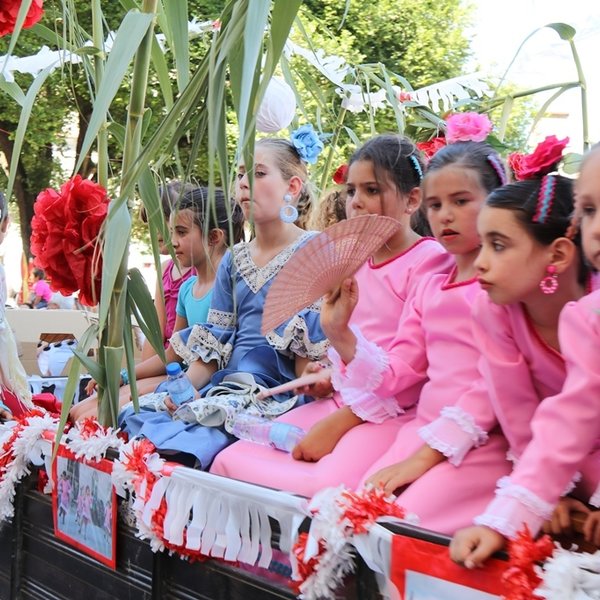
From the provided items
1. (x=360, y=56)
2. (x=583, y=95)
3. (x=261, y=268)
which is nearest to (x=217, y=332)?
(x=261, y=268)

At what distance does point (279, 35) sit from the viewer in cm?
143

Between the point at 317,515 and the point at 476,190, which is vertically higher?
the point at 476,190

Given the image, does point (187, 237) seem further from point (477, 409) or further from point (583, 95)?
point (477, 409)

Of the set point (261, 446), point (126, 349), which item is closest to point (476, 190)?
point (261, 446)

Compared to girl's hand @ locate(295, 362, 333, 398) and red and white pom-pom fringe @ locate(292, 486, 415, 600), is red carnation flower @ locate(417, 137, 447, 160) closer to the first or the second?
girl's hand @ locate(295, 362, 333, 398)

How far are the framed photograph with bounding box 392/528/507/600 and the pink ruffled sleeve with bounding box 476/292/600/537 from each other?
0.31 feet

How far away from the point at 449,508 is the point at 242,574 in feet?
1.51

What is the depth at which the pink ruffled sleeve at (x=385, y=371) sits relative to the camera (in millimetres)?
2250

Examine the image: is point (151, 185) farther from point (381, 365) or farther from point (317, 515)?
point (317, 515)

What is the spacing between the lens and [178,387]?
2688 millimetres

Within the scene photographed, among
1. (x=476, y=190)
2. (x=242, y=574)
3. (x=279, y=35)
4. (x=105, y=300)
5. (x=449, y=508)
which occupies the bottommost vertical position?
(x=242, y=574)

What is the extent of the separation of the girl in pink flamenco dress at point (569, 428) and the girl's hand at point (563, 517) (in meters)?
0.03

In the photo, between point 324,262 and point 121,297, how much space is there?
62cm

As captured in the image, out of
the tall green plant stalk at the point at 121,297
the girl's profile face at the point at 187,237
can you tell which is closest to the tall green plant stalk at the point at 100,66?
the tall green plant stalk at the point at 121,297
